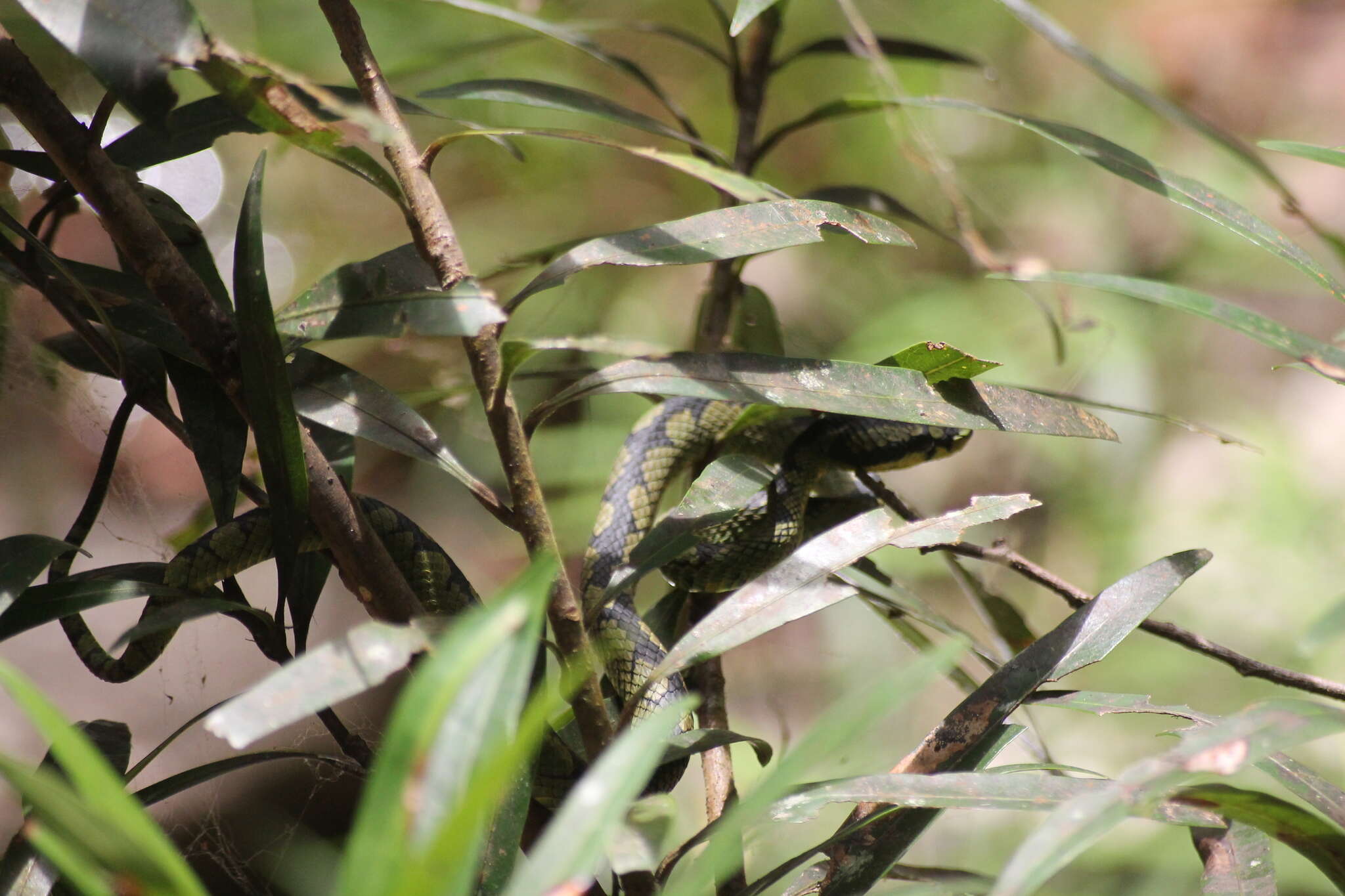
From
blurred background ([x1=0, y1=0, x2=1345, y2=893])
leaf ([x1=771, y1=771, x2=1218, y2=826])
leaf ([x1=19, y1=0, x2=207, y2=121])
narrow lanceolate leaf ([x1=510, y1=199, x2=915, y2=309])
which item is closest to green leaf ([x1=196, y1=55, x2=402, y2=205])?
leaf ([x1=19, y1=0, x2=207, y2=121])

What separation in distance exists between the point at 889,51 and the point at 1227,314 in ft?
3.52

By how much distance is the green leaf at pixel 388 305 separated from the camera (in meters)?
0.70

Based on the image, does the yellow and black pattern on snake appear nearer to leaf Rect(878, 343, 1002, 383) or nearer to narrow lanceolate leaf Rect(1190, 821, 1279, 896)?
leaf Rect(878, 343, 1002, 383)

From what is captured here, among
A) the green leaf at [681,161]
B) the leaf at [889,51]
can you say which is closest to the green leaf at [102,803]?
the green leaf at [681,161]

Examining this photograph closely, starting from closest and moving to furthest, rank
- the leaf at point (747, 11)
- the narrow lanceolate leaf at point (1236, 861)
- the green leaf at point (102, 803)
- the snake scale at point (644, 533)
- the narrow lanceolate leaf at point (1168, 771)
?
the green leaf at point (102, 803)
the narrow lanceolate leaf at point (1168, 771)
the narrow lanceolate leaf at point (1236, 861)
the leaf at point (747, 11)
the snake scale at point (644, 533)

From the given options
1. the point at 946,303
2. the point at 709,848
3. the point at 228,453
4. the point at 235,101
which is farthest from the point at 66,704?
the point at 946,303

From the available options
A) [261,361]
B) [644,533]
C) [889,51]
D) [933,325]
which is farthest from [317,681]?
[933,325]

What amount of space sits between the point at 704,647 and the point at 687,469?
111 cm

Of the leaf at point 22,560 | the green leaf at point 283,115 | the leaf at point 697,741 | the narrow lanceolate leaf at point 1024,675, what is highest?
the green leaf at point 283,115

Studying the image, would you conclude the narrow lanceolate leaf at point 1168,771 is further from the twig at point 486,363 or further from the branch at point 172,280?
the branch at point 172,280

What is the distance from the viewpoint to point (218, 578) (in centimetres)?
103

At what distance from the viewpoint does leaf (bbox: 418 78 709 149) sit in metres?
1.11

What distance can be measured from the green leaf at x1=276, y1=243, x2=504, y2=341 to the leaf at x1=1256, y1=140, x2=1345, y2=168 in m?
0.71

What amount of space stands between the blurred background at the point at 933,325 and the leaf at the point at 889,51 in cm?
60
